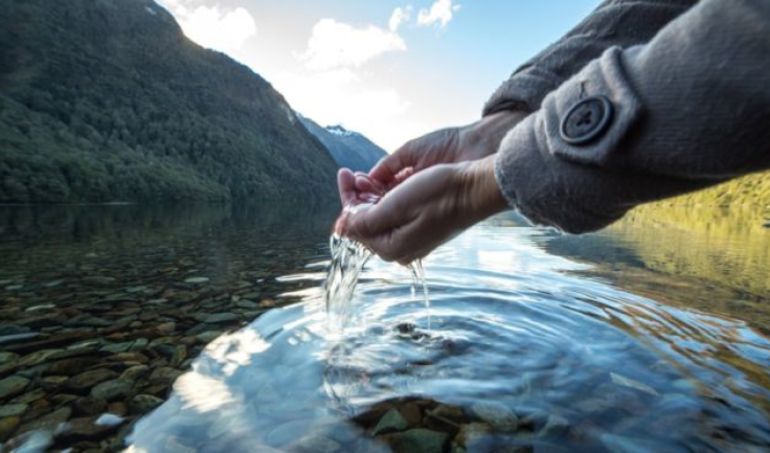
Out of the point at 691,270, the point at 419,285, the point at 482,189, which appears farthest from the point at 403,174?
the point at 691,270

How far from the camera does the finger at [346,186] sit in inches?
113

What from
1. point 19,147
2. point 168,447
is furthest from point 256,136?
point 168,447

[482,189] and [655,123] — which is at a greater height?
[655,123]

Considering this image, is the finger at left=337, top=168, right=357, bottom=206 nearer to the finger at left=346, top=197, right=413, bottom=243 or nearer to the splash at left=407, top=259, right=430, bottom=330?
the finger at left=346, top=197, right=413, bottom=243

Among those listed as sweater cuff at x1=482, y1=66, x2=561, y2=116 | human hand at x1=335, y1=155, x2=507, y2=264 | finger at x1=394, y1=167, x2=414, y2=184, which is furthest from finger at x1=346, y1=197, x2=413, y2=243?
finger at x1=394, y1=167, x2=414, y2=184

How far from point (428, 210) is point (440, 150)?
152cm

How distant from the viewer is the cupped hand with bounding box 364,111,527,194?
9.85 ft

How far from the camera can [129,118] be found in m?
91.9

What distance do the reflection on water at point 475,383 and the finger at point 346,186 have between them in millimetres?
1250

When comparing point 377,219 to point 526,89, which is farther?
point 526,89

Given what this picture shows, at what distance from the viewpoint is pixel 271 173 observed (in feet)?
386

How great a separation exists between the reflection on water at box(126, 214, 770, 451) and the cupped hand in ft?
4.52

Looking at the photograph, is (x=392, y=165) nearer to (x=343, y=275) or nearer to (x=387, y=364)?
(x=343, y=275)

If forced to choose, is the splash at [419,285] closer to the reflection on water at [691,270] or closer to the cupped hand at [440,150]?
the cupped hand at [440,150]
